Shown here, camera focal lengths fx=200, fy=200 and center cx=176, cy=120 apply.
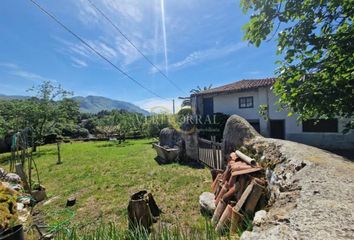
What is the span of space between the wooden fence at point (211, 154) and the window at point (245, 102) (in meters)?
9.13

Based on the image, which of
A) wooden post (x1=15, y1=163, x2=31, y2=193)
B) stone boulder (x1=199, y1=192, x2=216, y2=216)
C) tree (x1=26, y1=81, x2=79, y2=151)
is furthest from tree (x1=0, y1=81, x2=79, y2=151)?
stone boulder (x1=199, y1=192, x2=216, y2=216)

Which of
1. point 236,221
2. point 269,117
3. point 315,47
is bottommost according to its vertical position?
point 236,221

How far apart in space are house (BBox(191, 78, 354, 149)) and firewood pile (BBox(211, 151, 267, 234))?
630 centimetres

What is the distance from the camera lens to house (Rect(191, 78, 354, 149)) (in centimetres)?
1216

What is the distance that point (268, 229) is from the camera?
6.29ft

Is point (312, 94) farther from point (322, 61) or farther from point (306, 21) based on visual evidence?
point (306, 21)

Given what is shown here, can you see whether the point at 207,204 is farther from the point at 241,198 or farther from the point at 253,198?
the point at 253,198

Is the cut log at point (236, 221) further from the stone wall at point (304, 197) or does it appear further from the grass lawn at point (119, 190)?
the grass lawn at point (119, 190)

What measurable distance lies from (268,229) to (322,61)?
9.89ft

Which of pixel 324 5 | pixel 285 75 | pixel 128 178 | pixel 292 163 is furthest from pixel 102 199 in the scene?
pixel 324 5

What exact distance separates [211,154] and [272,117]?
9113mm

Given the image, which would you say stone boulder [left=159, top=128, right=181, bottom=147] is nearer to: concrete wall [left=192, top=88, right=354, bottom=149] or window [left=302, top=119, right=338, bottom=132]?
concrete wall [left=192, top=88, right=354, bottom=149]

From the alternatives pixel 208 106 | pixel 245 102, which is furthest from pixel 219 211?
pixel 208 106

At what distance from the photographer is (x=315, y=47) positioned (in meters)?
3.29
